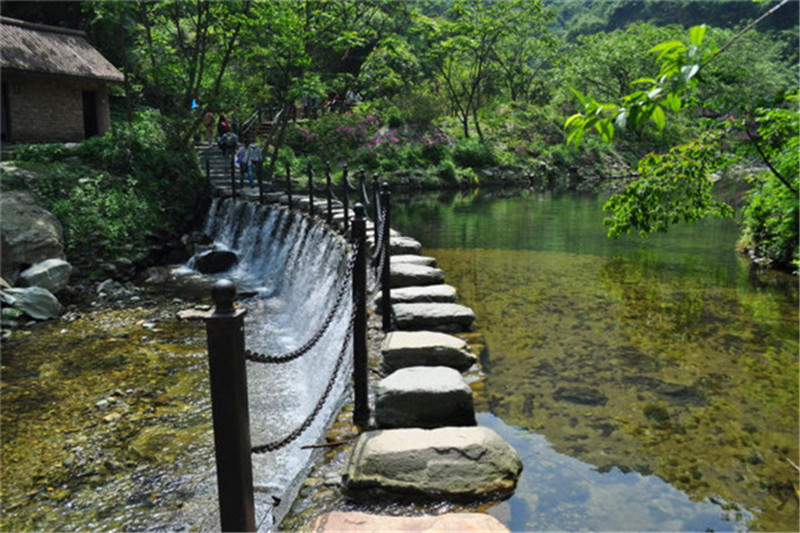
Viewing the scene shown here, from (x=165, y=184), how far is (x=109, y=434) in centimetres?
1111

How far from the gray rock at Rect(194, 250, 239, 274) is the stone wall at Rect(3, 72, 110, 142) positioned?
9.61 m

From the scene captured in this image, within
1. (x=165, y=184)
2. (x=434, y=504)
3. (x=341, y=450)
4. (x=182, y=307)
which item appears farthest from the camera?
(x=165, y=184)

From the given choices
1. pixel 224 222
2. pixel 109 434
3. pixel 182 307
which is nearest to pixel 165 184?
pixel 224 222

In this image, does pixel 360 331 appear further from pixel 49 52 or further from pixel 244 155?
pixel 49 52

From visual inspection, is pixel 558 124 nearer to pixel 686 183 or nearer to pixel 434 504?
pixel 686 183

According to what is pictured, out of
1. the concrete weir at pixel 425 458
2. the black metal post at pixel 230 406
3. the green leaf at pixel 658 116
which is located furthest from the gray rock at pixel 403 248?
the green leaf at pixel 658 116

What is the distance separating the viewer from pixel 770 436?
13.2 feet

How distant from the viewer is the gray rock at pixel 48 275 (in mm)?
10438

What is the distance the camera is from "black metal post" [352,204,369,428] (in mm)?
4188

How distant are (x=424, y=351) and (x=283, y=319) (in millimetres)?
5402

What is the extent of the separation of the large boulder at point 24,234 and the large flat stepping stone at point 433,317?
8368 mm

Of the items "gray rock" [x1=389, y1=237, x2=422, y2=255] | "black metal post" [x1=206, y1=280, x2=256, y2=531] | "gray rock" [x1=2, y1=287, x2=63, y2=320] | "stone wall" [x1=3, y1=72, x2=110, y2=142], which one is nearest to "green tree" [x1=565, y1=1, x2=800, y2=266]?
"black metal post" [x1=206, y1=280, x2=256, y2=531]

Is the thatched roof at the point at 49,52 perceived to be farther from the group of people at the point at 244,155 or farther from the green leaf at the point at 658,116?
the green leaf at the point at 658,116

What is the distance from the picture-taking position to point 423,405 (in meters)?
3.87
